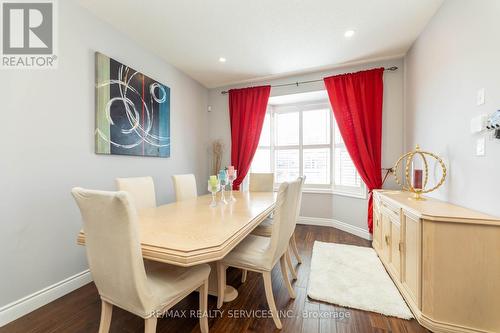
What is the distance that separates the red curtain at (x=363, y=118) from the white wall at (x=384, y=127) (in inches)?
5.7

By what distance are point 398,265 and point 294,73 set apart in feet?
10.1

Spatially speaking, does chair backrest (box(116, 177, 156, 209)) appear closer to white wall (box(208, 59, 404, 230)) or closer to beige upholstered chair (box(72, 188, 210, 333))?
beige upholstered chair (box(72, 188, 210, 333))

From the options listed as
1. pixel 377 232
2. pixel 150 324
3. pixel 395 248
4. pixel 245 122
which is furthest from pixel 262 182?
pixel 150 324

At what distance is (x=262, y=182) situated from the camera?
310cm

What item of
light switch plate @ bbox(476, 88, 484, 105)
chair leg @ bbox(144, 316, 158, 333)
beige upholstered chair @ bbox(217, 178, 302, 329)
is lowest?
chair leg @ bbox(144, 316, 158, 333)

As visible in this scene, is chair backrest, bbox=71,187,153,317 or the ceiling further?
the ceiling

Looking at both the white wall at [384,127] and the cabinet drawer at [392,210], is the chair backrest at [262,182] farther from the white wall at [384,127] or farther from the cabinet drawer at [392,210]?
the cabinet drawer at [392,210]

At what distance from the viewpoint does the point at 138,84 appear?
2.62 meters

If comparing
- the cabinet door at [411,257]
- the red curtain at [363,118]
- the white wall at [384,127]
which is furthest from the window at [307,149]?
the cabinet door at [411,257]

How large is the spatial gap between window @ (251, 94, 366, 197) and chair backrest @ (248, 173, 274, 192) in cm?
116

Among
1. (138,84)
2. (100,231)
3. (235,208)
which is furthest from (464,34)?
(138,84)

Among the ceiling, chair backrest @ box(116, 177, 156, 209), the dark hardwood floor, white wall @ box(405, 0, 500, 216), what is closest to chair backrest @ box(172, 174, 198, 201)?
chair backrest @ box(116, 177, 156, 209)

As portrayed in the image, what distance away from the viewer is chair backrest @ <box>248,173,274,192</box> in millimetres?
3057

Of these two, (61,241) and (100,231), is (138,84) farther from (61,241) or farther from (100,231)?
(100,231)
